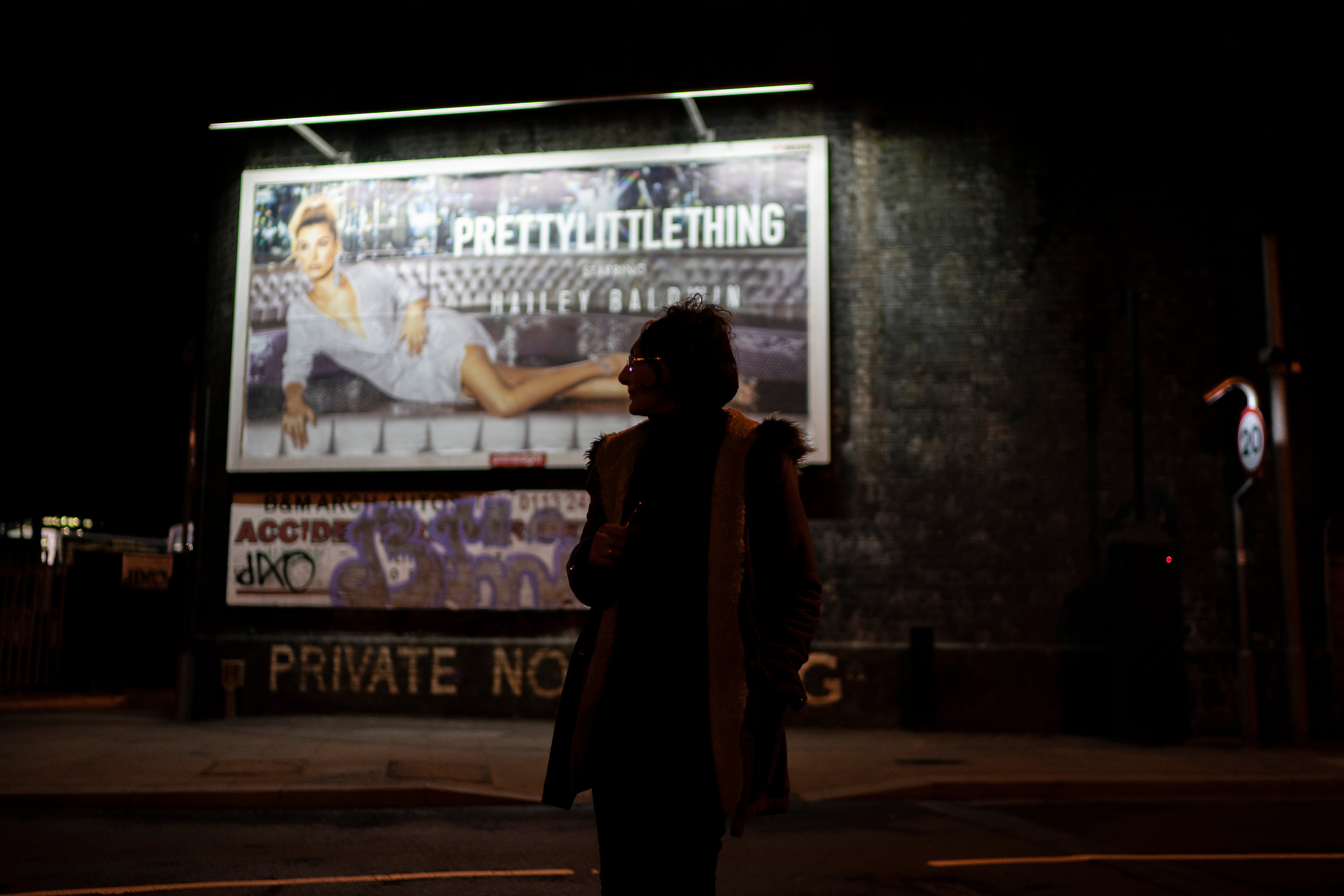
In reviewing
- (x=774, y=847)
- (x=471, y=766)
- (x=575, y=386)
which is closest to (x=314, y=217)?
(x=575, y=386)

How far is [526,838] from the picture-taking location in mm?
7129

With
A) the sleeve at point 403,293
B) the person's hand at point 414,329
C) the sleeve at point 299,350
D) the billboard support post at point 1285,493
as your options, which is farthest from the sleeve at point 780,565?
the sleeve at point 299,350

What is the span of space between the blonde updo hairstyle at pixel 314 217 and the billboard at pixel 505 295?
0.06ft

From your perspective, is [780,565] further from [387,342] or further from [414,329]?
[387,342]

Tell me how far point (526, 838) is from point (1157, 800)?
Result: 17.1 feet

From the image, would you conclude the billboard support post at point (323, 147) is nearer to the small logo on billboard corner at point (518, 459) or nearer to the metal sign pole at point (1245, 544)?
the small logo on billboard corner at point (518, 459)

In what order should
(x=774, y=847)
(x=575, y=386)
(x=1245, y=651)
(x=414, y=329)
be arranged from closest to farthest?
1. (x=774, y=847)
2. (x=1245, y=651)
3. (x=575, y=386)
4. (x=414, y=329)

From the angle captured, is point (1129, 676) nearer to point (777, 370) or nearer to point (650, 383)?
point (777, 370)

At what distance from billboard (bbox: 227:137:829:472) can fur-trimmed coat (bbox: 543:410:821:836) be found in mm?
10838

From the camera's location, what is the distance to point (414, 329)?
14.4 m

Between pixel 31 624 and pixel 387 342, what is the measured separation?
7.58 meters

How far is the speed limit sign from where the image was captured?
12.0 metres

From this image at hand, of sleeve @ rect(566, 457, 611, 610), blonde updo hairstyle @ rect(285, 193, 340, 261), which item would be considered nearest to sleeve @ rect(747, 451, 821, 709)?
sleeve @ rect(566, 457, 611, 610)

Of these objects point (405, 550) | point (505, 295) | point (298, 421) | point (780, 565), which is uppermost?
point (505, 295)
